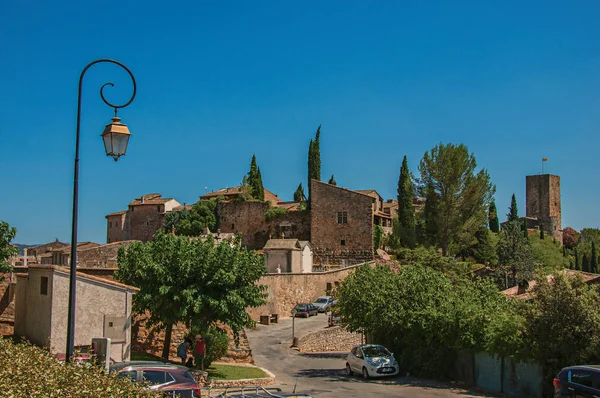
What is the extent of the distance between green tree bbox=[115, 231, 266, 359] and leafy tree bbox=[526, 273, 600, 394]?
9765 mm

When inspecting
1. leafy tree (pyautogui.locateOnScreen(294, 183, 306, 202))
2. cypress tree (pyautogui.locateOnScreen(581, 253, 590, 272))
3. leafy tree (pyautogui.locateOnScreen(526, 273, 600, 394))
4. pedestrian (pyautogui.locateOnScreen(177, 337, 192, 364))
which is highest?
leafy tree (pyautogui.locateOnScreen(294, 183, 306, 202))

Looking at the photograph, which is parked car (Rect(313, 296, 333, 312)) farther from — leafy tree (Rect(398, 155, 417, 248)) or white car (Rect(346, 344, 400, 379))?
white car (Rect(346, 344, 400, 379))

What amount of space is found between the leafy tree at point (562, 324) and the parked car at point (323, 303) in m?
27.5

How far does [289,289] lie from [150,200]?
35.7m

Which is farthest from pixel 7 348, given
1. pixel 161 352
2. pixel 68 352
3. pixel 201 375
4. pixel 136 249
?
pixel 161 352

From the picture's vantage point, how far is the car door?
45.4 ft

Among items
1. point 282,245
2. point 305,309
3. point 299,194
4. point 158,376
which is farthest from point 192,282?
point 299,194

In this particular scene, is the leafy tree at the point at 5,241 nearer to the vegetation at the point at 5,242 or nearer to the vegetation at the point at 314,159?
the vegetation at the point at 5,242

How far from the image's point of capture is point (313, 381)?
77.3 feet

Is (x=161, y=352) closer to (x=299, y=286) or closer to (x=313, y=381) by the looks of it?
(x=313, y=381)

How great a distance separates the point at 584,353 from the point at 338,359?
17143 millimetres

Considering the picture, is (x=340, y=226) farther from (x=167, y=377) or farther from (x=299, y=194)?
(x=167, y=377)

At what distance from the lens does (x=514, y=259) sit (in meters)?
57.2

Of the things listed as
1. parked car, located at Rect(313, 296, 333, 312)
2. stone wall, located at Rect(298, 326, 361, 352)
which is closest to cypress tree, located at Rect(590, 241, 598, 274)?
parked car, located at Rect(313, 296, 333, 312)
